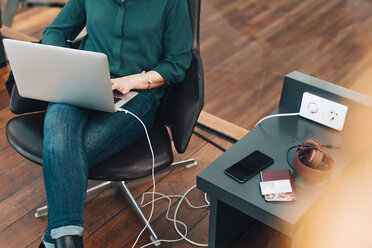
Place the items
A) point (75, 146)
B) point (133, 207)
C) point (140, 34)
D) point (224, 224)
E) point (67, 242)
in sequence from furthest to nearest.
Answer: point (133, 207)
point (140, 34)
point (224, 224)
point (75, 146)
point (67, 242)

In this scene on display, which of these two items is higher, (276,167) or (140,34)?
(140,34)

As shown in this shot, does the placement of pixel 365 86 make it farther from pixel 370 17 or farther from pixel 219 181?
pixel 219 181

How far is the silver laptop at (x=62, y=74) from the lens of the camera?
1.47 m

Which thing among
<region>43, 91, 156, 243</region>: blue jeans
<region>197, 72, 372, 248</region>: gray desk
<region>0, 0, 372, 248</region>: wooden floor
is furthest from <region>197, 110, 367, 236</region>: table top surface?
<region>0, 0, 372, 248</region>: wooden floor

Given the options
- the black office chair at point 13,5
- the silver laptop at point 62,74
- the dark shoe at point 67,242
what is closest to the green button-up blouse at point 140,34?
the silver laptop at point 62,74

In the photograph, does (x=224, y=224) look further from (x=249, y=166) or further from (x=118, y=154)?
(x=118, y=154)

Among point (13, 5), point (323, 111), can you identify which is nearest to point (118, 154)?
point (323, 111)

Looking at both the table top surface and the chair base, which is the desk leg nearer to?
the table top surface

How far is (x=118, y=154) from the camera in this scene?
1682 mm

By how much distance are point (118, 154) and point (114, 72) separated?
351mm

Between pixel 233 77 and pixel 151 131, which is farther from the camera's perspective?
pixel 233 77

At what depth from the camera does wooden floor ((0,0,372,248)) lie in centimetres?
195

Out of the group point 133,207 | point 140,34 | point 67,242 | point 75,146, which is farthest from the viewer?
point 133,207

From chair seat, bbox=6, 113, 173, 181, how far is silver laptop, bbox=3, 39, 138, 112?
0.52 feet
